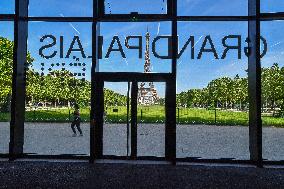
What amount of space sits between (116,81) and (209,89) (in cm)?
5412

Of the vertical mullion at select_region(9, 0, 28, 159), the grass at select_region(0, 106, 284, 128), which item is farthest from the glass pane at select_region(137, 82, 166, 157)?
the vertical mullion at select_region(9, 0, 28, 159)

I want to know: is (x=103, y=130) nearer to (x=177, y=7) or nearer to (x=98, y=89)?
(x=98, y=89)

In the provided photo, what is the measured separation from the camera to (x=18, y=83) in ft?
23.8

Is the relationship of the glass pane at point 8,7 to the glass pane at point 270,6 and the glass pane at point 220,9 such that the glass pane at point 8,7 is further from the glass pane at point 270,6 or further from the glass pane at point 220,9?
the glass pane at point 270,6

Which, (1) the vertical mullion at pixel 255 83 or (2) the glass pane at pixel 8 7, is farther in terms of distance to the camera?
(2) the glass pane at pixel 8 7

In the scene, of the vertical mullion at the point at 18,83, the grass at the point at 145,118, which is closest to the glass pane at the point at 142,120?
the grass at the point at 145,118

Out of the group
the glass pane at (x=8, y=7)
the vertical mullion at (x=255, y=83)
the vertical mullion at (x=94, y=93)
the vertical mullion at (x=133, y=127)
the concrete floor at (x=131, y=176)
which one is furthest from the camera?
the vertical mullion at (x=133, y=127)

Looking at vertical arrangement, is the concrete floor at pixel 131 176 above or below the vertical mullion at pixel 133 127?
below

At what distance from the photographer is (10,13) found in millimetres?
7117

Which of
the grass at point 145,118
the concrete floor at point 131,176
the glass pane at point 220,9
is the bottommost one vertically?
the concrete floor at point 131,176

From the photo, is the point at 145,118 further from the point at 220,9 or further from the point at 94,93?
the point at 220,9

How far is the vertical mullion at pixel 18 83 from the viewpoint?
7.15 m

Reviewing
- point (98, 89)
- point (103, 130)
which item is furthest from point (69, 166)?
point (98, 89)

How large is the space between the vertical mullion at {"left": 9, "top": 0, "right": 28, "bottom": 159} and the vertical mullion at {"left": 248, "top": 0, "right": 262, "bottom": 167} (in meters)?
4.98
